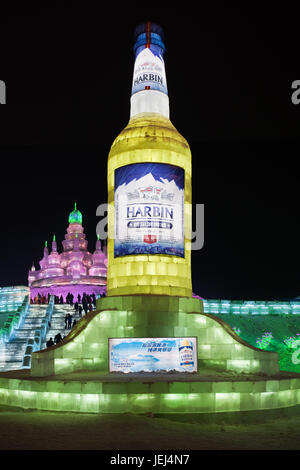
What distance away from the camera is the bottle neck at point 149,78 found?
17281mm

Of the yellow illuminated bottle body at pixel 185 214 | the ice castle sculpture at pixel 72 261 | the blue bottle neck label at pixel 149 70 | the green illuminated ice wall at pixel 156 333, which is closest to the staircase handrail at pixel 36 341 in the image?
the green illuminated ice wall at pixel 156 333

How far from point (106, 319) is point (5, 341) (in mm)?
9383

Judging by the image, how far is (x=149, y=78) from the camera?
677 inches

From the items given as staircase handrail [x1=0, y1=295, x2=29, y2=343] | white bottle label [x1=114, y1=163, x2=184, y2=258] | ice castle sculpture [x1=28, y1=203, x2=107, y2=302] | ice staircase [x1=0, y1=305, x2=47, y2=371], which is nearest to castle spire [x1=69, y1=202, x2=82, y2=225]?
ice castle sculpture [x1=28, y1=203, x2=107, y2=302]

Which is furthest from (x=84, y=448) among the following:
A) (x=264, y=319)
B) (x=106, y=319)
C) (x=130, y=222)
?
(x=264, y=319)

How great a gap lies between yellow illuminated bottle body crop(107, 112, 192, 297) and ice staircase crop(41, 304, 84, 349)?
8.56 metres

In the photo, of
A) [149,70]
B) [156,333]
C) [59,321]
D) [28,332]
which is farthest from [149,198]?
[59,321]

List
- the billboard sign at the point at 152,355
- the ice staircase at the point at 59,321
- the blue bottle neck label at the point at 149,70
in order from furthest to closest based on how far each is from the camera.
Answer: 1. the ice staircase at the point at 59,321
2. the blue bottle neck label at the point at 149,70
3. the billboard sign at the point at 152,355

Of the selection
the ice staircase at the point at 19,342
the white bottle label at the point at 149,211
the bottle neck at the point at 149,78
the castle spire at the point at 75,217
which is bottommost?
the ice staircase at the point at 19,342

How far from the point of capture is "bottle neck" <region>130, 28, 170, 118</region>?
17281 mm

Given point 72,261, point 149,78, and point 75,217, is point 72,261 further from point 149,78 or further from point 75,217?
point 149,78

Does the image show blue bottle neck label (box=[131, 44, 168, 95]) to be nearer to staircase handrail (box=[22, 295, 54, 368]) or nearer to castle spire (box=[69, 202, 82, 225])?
staircase handrail (box=[22, 295, 54, 368])

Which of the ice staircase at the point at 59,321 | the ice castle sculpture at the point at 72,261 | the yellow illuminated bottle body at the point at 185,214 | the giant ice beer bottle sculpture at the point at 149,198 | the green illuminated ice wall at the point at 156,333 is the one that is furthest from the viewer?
the ice castle sculpture at the point at 72,261

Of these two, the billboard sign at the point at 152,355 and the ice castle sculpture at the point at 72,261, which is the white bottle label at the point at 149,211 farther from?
the ice castle sculpture at the point at 72,261
